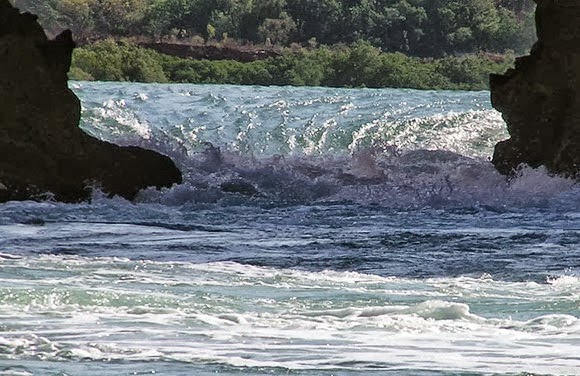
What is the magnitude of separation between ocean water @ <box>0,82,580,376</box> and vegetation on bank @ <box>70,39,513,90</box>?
105ft

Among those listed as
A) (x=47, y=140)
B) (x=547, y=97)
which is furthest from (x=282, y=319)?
(x=547, y=97)

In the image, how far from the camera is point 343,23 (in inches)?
3354

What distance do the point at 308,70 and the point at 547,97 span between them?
40157mm

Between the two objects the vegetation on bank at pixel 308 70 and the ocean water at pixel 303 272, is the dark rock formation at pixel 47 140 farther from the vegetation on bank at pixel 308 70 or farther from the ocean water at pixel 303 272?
the vegetation on bank at pixel 308 70

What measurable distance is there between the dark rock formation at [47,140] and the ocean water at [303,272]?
0.31m

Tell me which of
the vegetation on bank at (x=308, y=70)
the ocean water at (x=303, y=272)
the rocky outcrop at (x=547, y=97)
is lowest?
the vegetation on bank at (x=308, y=70)

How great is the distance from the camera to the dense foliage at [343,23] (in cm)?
8188

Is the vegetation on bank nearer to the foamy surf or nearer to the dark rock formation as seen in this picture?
the dark rock formation

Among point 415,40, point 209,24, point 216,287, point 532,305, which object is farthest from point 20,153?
point 209,24

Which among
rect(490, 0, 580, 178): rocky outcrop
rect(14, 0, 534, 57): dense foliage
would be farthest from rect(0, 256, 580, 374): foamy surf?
rect(14, 0, 534, 57): dense foliage

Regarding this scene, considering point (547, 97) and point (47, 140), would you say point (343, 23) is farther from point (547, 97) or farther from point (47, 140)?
point (47, 140)

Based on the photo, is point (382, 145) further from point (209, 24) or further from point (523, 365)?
point (209, 24)

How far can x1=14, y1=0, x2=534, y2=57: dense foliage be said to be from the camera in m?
81.9

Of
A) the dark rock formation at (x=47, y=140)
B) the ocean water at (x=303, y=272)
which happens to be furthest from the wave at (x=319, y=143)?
the dark rock formation at (x=47, y=140)
